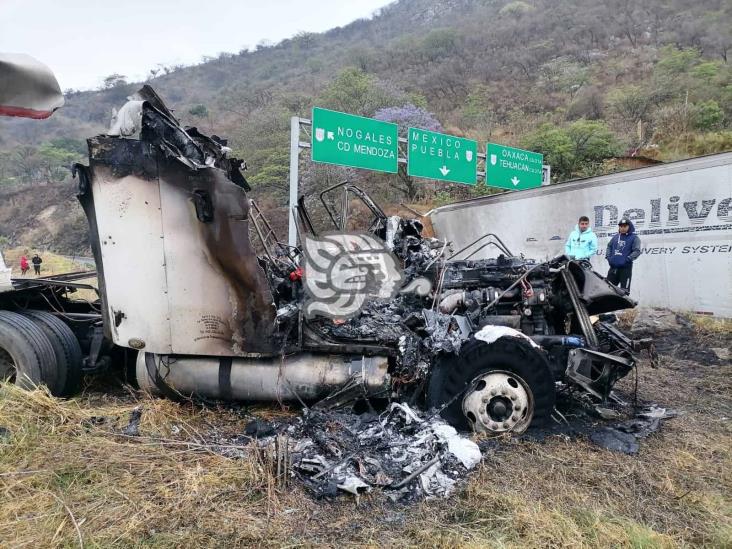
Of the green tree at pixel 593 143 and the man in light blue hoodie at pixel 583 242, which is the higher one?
the green tree at pixel 593 143

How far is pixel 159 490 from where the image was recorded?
260 cm

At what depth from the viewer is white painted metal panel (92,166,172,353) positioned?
3533mm

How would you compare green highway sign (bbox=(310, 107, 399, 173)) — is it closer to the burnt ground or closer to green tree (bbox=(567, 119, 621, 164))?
the burnt ground

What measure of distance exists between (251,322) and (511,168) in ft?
40.7

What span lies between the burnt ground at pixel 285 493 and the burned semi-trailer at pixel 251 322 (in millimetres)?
325

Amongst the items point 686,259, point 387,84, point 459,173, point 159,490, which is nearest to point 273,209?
point 387,84

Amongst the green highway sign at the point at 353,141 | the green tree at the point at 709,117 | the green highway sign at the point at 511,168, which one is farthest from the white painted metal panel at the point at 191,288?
the green tree at the point at 709,117

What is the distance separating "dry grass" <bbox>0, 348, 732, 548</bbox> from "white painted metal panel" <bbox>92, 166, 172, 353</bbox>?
1.98ft

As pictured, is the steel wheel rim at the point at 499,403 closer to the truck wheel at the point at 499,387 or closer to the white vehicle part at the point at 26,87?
the truck wheel at the point at 499,387

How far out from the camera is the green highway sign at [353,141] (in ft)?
32.3

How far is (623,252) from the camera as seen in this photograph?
7328 millimetres

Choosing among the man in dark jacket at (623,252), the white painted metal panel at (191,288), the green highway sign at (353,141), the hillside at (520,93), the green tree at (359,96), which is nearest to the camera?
the white painted metal panel at (191,288)

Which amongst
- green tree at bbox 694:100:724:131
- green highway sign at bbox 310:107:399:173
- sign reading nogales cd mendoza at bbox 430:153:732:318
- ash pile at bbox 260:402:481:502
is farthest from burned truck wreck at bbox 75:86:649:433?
green tree at bbox 694:100:724:131

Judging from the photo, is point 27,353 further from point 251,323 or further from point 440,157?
point 440,157
